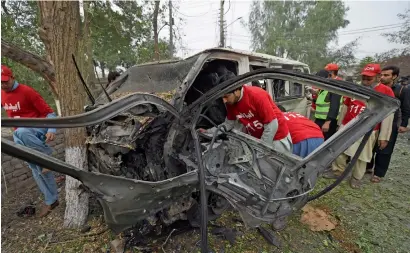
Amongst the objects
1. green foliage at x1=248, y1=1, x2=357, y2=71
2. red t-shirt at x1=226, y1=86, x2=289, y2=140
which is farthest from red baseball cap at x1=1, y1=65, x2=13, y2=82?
green foliage at x1=248, y1=1, x2=357, y2=71

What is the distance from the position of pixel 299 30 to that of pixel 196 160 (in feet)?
78.7

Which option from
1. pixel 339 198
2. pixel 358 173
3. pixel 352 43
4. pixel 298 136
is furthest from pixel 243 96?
pixel 352 43

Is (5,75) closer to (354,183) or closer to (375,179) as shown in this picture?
(354,183)

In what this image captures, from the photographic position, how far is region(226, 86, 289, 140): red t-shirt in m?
2.24

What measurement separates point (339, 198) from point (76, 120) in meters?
3.52

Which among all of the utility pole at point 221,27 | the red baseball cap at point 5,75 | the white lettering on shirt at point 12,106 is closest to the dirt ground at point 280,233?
the white lettering on shirt at point 12,106

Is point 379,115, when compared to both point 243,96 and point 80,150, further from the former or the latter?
point 80,150

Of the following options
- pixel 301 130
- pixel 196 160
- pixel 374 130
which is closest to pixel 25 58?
pixel 196 160

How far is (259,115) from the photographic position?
2316 millimetres

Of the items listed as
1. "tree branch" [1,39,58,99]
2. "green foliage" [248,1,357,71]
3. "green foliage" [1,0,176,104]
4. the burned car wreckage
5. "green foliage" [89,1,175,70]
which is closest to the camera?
the burned car wreckage

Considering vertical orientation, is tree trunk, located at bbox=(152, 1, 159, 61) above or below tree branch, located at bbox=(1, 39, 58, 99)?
above

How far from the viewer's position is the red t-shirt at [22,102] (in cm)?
267

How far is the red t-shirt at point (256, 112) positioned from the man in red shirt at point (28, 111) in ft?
7.00

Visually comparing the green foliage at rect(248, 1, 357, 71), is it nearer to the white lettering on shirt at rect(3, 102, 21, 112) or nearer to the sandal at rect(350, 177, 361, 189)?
the sandal at rect(350, 177, 361, 189)
